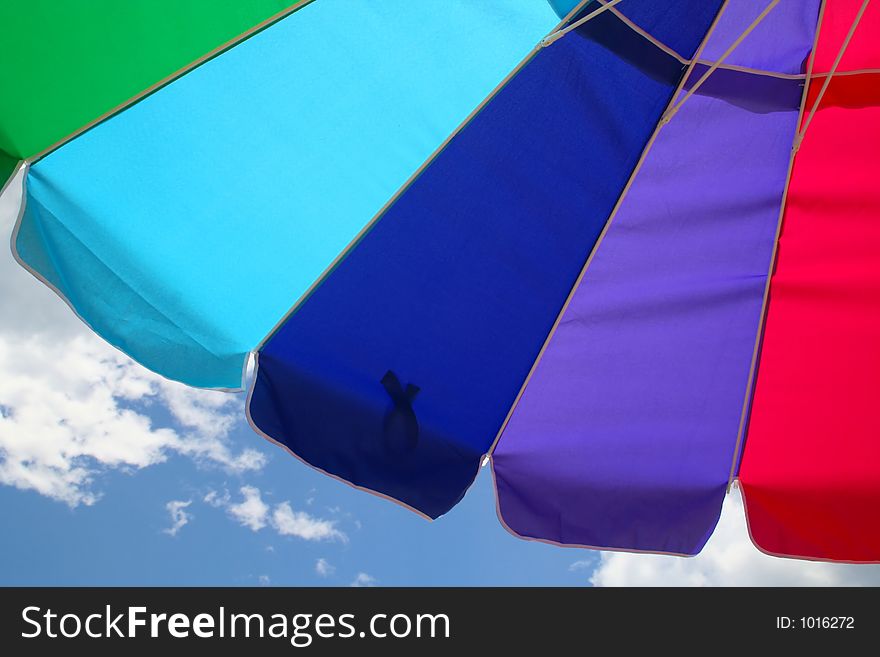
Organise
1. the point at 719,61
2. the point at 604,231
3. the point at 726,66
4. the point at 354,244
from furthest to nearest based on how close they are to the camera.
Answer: the point at 604,231 → the point at 354,244 → the point at 726,66 → the point at 719,61

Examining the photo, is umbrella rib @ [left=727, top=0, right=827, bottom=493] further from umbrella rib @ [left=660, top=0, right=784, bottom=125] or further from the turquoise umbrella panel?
the turquoise umbrella panel

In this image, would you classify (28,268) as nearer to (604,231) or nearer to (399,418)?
(399,418)

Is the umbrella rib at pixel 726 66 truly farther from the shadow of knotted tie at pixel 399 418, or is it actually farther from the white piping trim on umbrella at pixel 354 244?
the shadow of knotted tie at pixel 399 418

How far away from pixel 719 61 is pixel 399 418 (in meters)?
1.47

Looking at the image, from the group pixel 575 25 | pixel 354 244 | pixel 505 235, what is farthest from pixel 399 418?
pixel 575 25

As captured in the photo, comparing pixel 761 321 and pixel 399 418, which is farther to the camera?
pixel 761 321

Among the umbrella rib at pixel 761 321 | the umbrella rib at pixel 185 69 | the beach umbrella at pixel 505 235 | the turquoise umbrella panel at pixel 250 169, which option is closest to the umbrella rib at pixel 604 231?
the beach umbrella at pixel 505 235

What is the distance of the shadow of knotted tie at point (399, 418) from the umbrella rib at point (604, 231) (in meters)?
0.35

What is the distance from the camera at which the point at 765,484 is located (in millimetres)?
3049

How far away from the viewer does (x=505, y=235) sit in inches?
111

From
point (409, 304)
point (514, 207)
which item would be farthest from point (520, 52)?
point (409, 304)

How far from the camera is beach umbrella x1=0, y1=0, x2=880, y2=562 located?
2.47 metres

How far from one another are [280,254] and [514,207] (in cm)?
76
